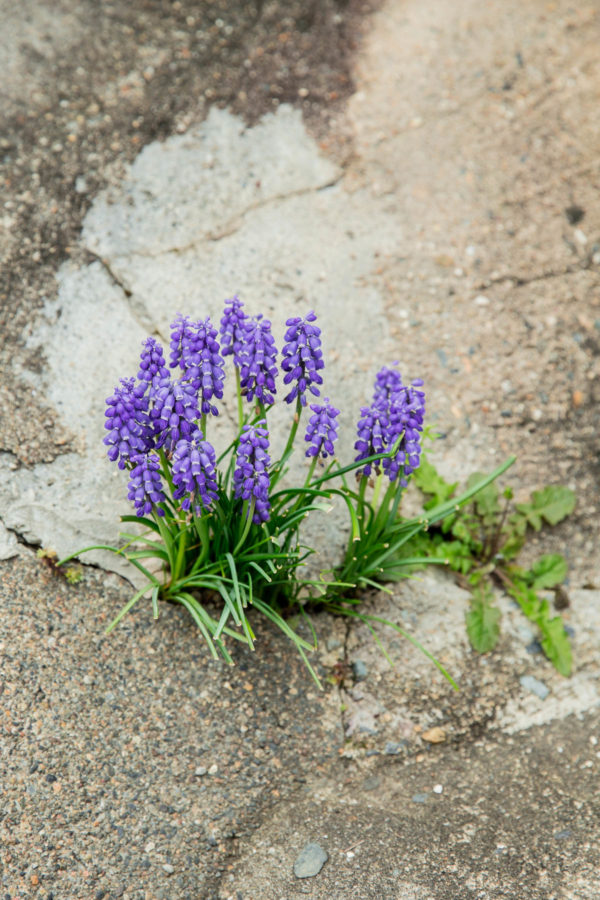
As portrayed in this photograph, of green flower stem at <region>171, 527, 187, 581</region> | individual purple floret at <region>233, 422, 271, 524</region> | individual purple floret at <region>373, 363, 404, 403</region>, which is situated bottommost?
green flower stem at <region>171, 527, 187, 581</region>

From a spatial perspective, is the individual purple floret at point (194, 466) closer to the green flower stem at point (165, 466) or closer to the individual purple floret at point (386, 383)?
the green flower stem at point (165, 466)

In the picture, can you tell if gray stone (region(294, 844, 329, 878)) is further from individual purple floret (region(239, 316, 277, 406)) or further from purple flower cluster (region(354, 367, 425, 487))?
individual purple floret (region(239, 316, 277, 406))

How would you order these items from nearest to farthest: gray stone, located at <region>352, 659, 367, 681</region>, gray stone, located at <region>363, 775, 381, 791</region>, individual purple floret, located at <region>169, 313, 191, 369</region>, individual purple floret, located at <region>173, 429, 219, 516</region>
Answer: individual purple floret, located at <region>173, 429, 219, 516</region> → individual purple floret, located at <region>169, 313, 191, 369</region> → gray stone, located at <region>363, 775, 381, 791</region> → gray stone, located at <region>352, 659, 367, 681</region>

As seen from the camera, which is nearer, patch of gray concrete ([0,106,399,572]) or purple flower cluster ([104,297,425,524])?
purple flower cluster ([104,297,425,524])

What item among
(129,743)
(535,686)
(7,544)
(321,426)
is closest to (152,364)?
(321,426)

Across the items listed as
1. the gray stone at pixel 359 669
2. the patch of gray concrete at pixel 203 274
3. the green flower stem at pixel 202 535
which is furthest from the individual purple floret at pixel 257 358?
the gray stone at pixel 359 669

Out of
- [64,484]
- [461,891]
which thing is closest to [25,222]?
[64,484]

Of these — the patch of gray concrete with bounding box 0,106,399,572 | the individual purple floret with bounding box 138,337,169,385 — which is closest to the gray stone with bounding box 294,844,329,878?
the patch of gray concrete with bounding box 0,106,399,572
